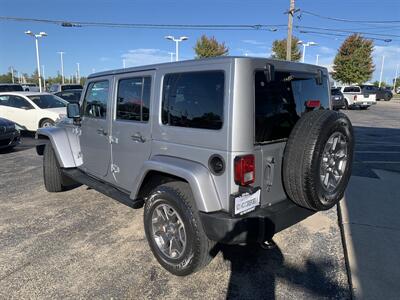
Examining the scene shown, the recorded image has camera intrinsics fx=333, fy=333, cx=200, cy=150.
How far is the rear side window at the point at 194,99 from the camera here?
267cm

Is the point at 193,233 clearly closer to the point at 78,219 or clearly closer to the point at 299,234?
the point at 299,234

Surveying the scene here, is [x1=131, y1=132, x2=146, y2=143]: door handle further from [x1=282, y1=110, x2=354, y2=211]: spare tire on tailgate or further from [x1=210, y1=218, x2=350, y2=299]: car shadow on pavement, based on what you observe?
[x1=282, y1=110, x2=354, y2=211]: spare tire on tailgate

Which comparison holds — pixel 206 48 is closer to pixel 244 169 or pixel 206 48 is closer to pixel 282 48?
pixel 282 48

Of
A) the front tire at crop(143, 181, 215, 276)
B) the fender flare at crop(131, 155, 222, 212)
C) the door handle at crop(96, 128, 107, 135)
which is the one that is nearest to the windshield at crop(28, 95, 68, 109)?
the door handle at crop(96, 128, 107, 135)

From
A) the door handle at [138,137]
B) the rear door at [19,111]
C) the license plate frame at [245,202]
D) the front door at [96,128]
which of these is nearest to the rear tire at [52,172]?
the front door at [96,128]

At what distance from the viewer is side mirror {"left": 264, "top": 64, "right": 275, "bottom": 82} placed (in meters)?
2.62

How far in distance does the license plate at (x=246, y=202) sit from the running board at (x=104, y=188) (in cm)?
129

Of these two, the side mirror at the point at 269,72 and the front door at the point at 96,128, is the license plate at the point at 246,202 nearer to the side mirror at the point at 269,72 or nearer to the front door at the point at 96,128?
the side mirror at the point at 269,72

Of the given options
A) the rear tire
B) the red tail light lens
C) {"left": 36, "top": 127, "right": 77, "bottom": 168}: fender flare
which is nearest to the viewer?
the red tail light lens

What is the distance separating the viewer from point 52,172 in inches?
204

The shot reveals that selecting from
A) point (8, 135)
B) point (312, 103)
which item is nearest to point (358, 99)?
point (8, 135)

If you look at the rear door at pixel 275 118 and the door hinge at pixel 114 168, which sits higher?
the rear door at pixel 275 118

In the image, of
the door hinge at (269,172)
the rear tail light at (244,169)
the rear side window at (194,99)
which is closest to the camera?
the rear tail light at (244,169)

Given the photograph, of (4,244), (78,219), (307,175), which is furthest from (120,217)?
(307,175)
